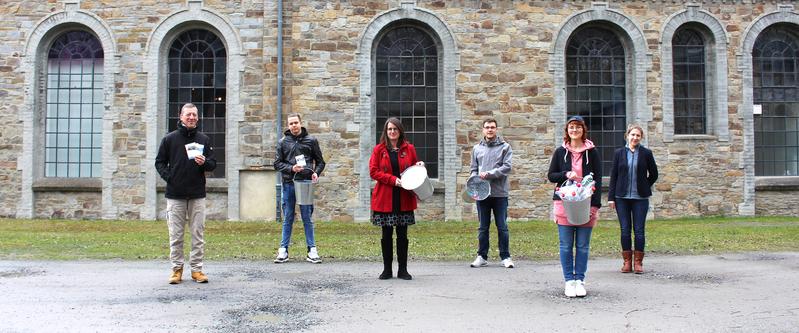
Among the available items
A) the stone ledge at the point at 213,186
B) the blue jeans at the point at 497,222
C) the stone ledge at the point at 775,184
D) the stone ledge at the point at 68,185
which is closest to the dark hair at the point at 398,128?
the blue jeans at the point at 497,222

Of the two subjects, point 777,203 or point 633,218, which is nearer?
point 633,218

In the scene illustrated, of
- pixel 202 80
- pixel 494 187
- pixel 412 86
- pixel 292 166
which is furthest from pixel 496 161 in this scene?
pixel 202 80

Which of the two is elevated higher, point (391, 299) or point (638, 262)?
point (638, 262)

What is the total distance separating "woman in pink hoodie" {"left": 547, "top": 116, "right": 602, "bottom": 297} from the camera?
6.57 metres

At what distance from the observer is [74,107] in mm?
18359

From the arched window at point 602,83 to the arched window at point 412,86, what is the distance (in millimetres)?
3952

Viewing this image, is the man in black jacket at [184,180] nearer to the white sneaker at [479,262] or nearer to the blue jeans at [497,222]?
the white sneaker at [479,262]

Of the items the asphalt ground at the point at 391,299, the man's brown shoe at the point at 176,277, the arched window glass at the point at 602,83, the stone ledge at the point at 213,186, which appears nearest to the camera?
the asphalt ground at the point at 391,299

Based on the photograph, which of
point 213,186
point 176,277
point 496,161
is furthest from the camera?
point 213,186

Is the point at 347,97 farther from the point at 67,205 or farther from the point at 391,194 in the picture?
the point at 391,194

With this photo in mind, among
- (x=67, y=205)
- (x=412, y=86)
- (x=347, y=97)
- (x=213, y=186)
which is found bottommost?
(x=67, y=205)

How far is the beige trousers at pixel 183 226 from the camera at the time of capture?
24.5 ft

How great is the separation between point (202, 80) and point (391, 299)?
13.2 meters

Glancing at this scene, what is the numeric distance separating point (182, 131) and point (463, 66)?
10744 millimetres
